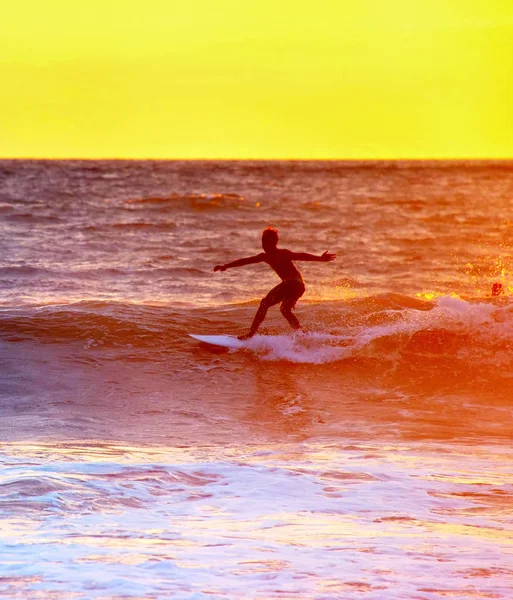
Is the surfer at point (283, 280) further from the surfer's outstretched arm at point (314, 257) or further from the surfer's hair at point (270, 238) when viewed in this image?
the surfer's outstretched arm at point (314, 257)

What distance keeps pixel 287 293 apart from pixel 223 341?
1.08 m

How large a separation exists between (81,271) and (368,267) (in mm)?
6693

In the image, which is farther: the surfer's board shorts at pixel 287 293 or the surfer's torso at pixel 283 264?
the surfer's board shorts at pixel 287 293

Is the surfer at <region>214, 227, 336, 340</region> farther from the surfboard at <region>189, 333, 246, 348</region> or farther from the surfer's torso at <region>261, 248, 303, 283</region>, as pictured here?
the surfboard at <region>189, 333, 246, 348</region>

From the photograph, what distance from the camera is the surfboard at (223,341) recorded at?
42.9 feet

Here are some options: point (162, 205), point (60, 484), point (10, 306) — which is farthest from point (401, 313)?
point (162, 205)

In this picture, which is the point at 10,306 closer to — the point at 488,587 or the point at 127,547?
the point at 127,547

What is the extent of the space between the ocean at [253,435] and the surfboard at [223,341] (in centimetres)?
12

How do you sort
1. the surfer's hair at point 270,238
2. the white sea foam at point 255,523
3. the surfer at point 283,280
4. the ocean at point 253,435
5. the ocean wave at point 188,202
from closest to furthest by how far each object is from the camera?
the white sea foam at point 255,523 < the ocean at point 253,435 < the surfer's hair at point 270,238 < the surfer at point 283,280 < the ocean wave at point 188,202

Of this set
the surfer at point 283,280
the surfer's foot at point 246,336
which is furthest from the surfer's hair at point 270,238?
the surfer's foot at point 246,336

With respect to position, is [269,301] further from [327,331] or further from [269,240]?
[327,331]

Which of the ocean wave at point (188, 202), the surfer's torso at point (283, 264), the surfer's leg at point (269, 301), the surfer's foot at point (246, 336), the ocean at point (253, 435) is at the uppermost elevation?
the ocean wave at point (188, 202)

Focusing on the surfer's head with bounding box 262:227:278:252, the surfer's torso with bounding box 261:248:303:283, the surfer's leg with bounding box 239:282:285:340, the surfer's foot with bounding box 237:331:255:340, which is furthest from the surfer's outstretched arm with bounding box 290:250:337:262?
the surfer's foot with bounding box 237:331:255:340

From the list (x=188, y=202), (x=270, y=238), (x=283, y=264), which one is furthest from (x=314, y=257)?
(x=188, y=202)
